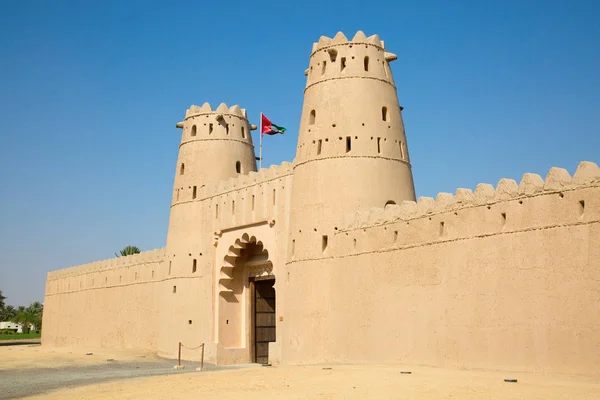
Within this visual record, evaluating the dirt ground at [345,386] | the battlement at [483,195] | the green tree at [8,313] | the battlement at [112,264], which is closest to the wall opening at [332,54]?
the battlement at [483,195]

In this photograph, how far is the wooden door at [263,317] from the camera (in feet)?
96.6

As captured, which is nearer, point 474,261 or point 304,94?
point 474,261

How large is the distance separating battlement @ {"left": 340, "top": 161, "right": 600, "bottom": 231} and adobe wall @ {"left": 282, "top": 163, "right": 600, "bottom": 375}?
0.03m

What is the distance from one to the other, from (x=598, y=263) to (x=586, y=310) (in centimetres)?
97

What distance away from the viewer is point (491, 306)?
55.8 feet

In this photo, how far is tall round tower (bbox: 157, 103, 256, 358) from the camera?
98.9ft

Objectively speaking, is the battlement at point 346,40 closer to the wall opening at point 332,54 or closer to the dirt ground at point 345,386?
the wall opening at point 332,54

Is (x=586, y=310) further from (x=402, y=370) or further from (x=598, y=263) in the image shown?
(x=402, y=370)

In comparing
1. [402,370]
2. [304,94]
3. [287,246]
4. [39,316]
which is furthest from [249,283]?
[39,316]

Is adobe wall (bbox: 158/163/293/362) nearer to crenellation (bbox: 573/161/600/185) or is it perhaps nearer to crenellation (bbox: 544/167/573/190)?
crenellation (bbox: 544/167/573/190)

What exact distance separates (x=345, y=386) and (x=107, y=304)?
2673 cm

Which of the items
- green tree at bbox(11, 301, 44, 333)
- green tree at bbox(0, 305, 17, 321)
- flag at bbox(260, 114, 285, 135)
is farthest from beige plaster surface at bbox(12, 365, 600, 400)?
green tree at bbox(0, 305, 17, 321)

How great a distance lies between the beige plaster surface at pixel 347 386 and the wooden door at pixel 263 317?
10392 millimetres

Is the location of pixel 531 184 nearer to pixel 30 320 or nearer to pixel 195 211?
pixel 195 211
